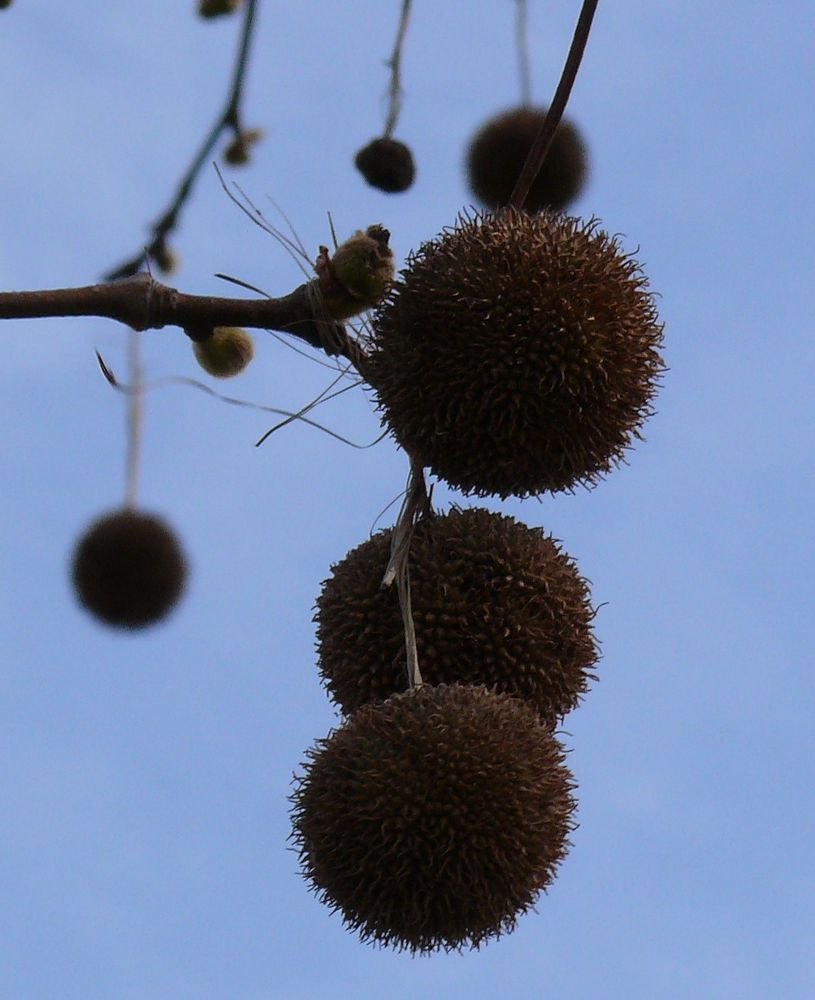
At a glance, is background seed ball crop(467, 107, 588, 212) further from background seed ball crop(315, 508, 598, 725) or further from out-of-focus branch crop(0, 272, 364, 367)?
background seed ball crop(315, 508, 598, 725)

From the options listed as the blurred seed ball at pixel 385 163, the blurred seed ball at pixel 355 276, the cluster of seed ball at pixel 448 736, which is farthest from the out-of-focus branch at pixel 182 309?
the blurred seed ball at pixel 385 163

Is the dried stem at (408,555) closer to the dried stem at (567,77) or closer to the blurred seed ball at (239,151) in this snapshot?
the dried stem at (567,77)

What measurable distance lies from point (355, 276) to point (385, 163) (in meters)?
0.59

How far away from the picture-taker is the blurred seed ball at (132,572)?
362cm

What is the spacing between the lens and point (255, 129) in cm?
283

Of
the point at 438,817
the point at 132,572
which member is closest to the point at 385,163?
the point at 132,572

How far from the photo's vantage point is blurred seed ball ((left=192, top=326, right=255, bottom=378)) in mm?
2578

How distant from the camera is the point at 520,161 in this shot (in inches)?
122

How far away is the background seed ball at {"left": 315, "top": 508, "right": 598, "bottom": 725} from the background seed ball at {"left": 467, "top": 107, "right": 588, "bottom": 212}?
81cm

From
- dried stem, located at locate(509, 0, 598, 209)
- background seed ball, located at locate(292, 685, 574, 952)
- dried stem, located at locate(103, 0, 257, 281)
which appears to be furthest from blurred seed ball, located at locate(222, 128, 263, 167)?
background seed ball, located at locate(292, 685, 574, 952)

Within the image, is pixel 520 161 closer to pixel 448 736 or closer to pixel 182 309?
pixel 182 309

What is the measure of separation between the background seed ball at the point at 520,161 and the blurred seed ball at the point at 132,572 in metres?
1.12

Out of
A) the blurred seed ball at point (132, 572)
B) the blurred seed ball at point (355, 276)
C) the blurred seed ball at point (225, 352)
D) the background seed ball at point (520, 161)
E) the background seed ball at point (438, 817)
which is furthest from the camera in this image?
the blurred seed ball at point (132, 572)

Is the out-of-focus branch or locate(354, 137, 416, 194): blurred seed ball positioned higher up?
locate(354, 137, 416, 194): blurred seed ball
